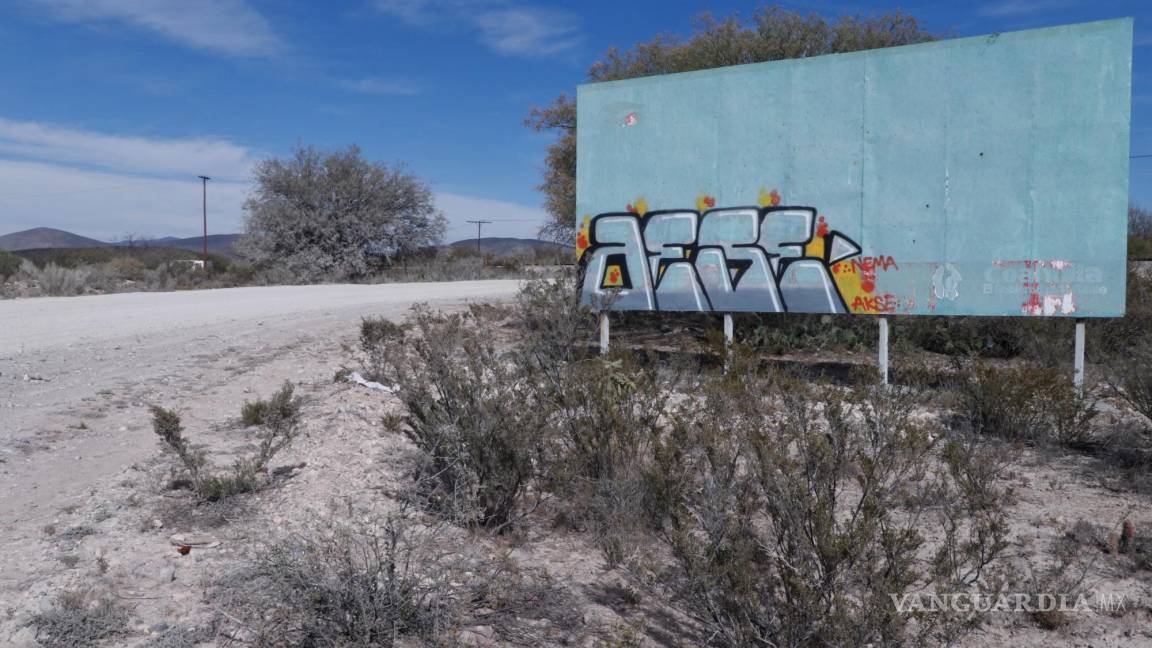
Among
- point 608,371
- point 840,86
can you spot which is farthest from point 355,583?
point 840,86

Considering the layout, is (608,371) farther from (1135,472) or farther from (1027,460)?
(1135,472)

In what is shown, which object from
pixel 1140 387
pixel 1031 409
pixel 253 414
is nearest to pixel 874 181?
pixel 1031 409

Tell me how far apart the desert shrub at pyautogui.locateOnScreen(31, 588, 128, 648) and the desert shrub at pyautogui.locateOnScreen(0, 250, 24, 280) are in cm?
2471

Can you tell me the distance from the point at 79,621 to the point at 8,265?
28.9m

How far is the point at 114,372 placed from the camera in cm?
770

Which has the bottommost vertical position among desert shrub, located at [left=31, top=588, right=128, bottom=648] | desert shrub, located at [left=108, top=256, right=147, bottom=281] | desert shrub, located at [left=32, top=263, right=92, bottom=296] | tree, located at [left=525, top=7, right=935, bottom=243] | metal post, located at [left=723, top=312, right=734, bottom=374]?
desert shrub, located at [left=31, top=588, right=128, bottom=648]

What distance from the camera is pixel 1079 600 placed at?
3717 mm

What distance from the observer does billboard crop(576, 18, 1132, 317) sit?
23.9ft

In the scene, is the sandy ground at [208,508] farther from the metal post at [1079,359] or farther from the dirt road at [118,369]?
the metal post at [1079,359]

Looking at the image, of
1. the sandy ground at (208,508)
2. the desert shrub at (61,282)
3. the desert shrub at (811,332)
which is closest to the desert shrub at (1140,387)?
the sandy ground at (208,508)

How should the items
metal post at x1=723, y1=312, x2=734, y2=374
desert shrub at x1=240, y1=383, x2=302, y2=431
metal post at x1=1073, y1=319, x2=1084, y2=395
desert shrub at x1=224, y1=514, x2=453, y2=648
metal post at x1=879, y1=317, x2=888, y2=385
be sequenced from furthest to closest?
metal post at x1=879, y1=317, x2=888, y2=385, metal post at x1=1073, y1=319, x2=1084, y2=395, metal post at x1=723, y1=312, x2=734, y2=374, desert shrub at x1=240, y1=383, x2=302, y2=431, desert shrub at x1=224, y1=514, x2=453, y2=648

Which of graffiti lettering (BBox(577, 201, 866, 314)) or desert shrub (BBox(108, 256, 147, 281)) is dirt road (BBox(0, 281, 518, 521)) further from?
desert shrub (BBox(108, 256, 147, 281))

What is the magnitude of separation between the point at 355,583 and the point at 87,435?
3.79 m

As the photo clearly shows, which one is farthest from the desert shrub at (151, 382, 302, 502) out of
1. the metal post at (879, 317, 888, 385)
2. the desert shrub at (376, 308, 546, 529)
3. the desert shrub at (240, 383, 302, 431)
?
the metal post at (879, 317, 888, 385)
